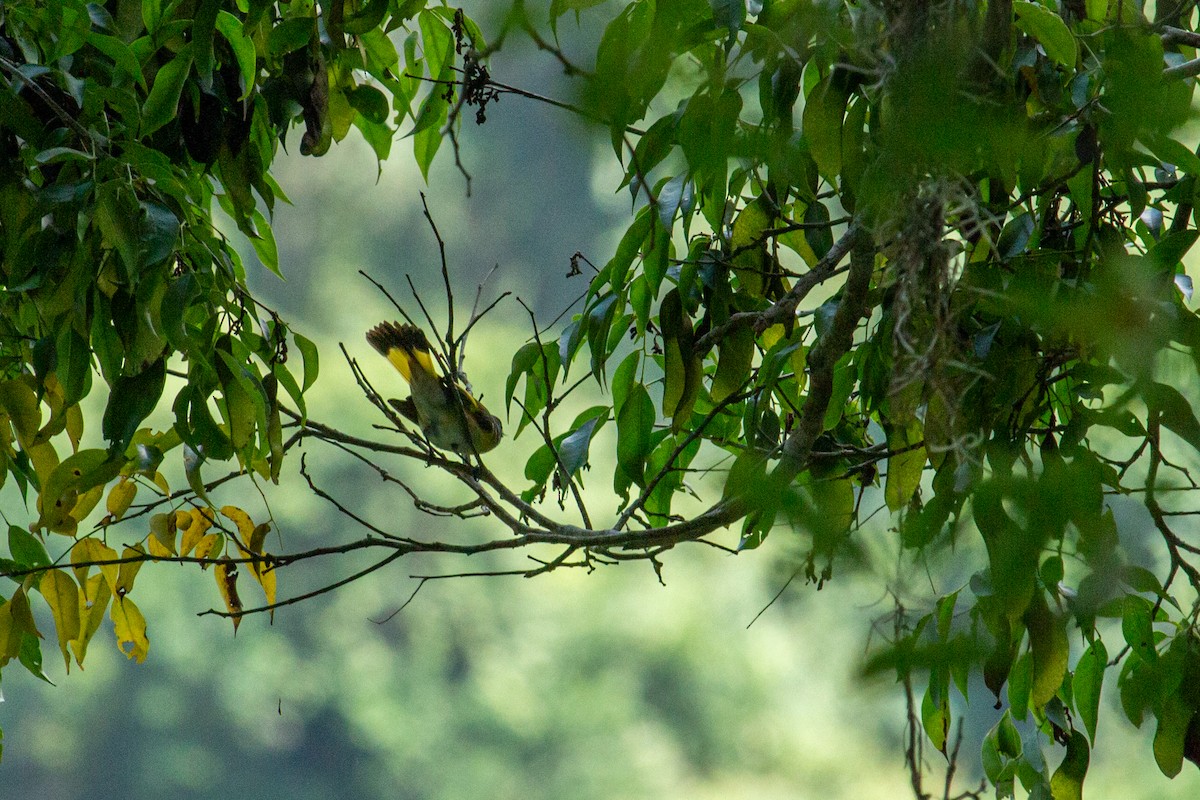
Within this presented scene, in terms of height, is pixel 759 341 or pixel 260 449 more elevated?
pixel 759 341

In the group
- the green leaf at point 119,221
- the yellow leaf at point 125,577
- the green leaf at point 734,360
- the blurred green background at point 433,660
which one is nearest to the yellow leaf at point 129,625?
the yellow leaf at point 125,577

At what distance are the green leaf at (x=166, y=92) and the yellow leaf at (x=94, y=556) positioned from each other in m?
0.40

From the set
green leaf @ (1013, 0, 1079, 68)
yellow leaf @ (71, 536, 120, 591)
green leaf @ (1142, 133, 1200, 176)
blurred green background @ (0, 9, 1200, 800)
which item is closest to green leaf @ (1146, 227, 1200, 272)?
green leaf @ (1142, 133, 1200, 176)

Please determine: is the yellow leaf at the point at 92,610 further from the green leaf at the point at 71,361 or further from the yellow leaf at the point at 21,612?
the green leaf at the point at 71,361

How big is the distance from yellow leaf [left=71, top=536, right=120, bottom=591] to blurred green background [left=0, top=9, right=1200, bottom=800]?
2583mm

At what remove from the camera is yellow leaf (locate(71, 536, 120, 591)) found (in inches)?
38.0

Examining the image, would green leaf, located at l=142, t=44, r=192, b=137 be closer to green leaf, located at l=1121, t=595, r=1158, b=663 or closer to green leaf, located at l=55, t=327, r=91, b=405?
green leaf, located at l=55, t=327, r=91, b=405

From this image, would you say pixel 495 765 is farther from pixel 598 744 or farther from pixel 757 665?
pixel 757 665

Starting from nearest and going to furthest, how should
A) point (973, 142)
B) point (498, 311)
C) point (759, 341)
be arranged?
point (973, 142) → point (759, 341) → point (498, 311)

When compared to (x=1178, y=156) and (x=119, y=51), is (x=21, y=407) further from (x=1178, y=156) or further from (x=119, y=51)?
(x=1178, y=156)

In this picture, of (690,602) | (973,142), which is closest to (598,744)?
(690,602)

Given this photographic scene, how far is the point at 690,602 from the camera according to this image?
3.74 metres

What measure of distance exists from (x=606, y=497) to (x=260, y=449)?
9.29ft

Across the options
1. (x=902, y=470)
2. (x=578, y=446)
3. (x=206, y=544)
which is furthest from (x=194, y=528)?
(x=902, y=470)
